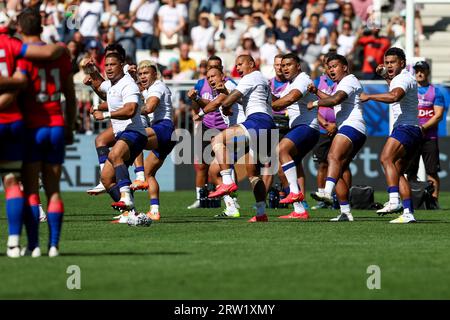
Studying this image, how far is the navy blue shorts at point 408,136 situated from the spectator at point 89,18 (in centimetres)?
1468

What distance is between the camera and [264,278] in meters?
10.6

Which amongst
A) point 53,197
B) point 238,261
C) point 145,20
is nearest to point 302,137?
point 238,261

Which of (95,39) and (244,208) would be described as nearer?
(244,208)

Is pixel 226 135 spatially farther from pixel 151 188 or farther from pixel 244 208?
pixel 244 208

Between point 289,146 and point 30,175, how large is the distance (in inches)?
251

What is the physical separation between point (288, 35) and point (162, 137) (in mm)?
12677

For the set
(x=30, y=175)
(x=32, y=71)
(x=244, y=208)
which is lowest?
(x=244, y=208)

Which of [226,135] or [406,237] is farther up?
[226,135]

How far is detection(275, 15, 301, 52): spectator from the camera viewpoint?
3014cm

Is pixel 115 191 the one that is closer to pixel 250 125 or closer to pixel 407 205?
pixel 250 125

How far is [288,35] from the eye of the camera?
30.3 metres

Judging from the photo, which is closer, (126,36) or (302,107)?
(302,107)
